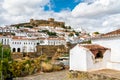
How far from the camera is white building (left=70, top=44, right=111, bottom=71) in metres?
17.1

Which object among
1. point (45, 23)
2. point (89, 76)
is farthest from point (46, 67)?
point (45, 23)

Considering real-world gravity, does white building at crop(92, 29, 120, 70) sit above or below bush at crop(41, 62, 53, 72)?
above

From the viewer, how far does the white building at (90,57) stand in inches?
672

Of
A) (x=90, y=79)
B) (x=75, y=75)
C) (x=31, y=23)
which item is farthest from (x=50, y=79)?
(x=31, y=23)

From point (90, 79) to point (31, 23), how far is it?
11093 centimetres

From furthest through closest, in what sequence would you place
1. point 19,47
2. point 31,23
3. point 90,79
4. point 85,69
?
point 31,23 < point 19,47 < point 85,69 < point 90,79

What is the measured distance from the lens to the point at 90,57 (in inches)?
674

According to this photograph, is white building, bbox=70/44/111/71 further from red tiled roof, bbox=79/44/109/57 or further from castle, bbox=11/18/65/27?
castle, bbox=11/18/65/27

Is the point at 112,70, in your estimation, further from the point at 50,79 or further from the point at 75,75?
the point at 50,79

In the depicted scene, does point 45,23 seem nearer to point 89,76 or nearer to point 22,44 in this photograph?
point 22,44

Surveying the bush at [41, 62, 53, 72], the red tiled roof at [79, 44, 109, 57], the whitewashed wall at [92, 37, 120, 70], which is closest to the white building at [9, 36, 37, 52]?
the bush at [41, 62, 53, 72]

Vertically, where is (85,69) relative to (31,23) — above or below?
below

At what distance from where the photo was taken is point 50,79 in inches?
732

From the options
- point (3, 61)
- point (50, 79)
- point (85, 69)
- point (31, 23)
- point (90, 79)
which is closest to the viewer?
point (90, 79)
